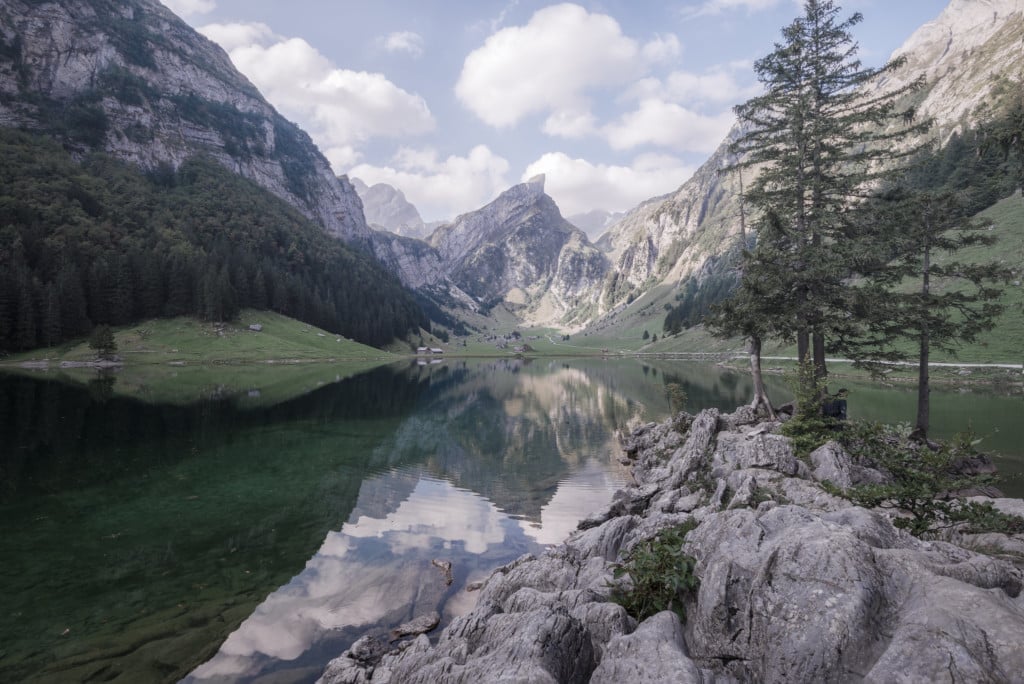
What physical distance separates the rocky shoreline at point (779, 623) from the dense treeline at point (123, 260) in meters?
137

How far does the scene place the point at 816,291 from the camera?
28.3 m

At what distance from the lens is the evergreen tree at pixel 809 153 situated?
1119 inches

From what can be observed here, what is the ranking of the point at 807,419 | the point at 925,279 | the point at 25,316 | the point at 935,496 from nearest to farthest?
the point at 935,496 → the point at 807,419 → the point at 925,279 → the point at 25,316

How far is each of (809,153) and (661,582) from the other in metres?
30.5

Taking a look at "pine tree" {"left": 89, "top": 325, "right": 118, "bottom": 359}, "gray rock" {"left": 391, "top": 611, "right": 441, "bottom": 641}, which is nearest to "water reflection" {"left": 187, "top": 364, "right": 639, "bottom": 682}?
"gray rock" {"left": 391, "top": 611, "right": 441, "bottom": 641}

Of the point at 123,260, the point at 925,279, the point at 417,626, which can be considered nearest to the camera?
the point at 417,626

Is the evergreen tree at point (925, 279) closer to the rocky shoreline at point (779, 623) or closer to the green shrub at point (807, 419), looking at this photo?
the green shrub at point (807, 419)

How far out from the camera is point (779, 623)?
8148 mm

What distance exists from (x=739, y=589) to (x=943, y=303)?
92.5 ft

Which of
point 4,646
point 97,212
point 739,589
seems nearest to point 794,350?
point 739,589

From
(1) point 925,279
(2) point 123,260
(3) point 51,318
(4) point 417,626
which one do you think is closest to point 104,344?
(3) point 51,318

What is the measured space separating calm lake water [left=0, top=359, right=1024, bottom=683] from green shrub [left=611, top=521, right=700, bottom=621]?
7876 mm

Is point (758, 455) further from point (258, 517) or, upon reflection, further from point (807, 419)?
point (258, 517)

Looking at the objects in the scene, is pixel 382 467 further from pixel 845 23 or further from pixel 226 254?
pixel 226 254
